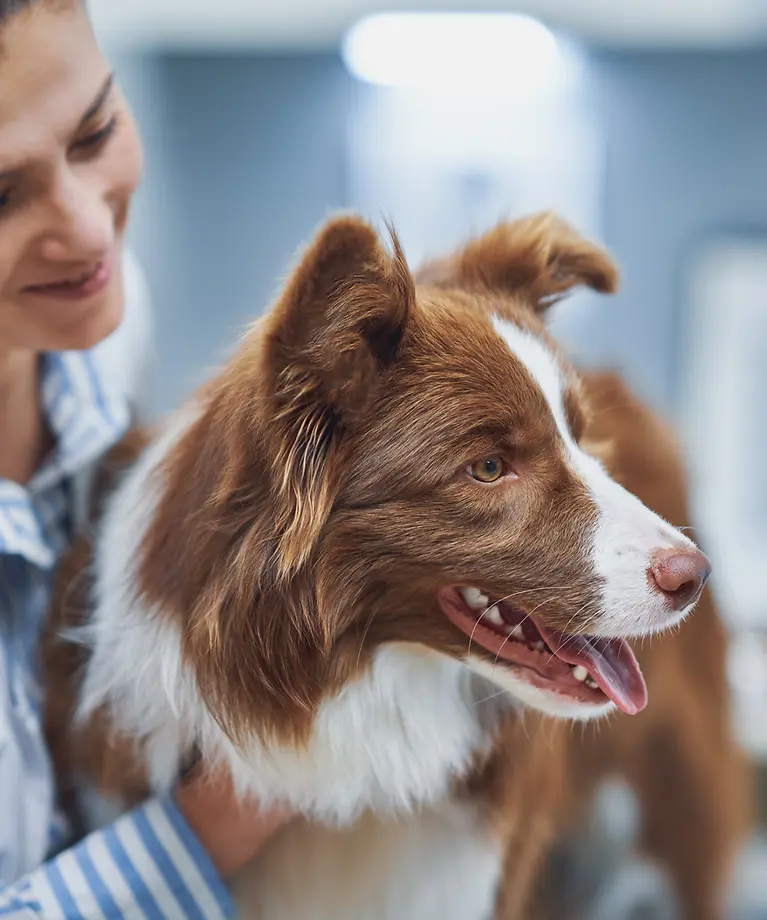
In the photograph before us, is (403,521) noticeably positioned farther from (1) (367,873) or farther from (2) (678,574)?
(1) (367,873)

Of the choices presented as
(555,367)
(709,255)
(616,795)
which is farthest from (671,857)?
(709,255)

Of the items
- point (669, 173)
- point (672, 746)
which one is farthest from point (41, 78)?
point (669, 173)

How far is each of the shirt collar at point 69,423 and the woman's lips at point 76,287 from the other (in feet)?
0.47

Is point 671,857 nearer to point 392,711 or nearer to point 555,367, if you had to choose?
point 392,711

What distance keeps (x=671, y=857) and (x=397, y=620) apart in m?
0.52

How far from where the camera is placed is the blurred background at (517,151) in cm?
130

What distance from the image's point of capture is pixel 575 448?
59 centimetres

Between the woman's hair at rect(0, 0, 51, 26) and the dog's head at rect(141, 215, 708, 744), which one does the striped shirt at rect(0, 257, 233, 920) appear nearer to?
the dog's head at rect(141, 215, 708, 744)

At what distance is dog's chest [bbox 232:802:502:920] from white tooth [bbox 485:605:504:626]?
0.20m

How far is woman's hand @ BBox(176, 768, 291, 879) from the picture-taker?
660 millimetres

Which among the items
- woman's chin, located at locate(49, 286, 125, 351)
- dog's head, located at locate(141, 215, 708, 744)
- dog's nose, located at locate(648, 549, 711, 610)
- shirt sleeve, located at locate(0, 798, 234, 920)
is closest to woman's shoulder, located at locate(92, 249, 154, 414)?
woman's chin, located at locate(49, 286, 125, 351)

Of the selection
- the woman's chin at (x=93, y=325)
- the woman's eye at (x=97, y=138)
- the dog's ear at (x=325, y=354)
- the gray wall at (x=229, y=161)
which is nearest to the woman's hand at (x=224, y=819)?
the dog's ear at (x=325, y=354)

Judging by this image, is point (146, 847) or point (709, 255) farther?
point (709, 255)

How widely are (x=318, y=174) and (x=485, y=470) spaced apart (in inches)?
35.6
